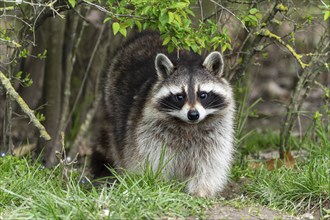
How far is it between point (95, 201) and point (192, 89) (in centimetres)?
168

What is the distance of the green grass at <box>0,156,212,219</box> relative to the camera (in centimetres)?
514

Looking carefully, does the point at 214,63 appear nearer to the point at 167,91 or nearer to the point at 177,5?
the point at 167,91

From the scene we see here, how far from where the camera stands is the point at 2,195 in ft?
18.8

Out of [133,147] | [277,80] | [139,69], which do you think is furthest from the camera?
[277,80]

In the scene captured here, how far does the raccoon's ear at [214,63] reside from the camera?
22.2ft

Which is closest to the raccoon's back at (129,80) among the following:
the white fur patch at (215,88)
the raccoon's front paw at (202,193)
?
the white fur patch at (215,88)

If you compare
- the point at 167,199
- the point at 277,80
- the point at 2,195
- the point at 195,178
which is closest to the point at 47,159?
the point at 195,178

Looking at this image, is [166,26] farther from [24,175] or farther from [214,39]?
[24,175]

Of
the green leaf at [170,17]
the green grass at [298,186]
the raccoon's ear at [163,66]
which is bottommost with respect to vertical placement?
the green grass at [298,186]

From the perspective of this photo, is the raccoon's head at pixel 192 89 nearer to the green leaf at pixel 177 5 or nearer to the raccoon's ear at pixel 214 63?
the raccoon's ear at pixel 214 63

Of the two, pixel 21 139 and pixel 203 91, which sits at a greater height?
pixel 203 91

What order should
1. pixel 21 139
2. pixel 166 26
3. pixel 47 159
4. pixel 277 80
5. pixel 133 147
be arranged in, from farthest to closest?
pixel 277 80 → pixel 21 139 → pixel 47 159 → pixel 133 147 → pixel 166 26

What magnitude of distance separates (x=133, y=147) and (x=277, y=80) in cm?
765

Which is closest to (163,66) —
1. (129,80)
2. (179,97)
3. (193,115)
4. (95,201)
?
(179,97)
